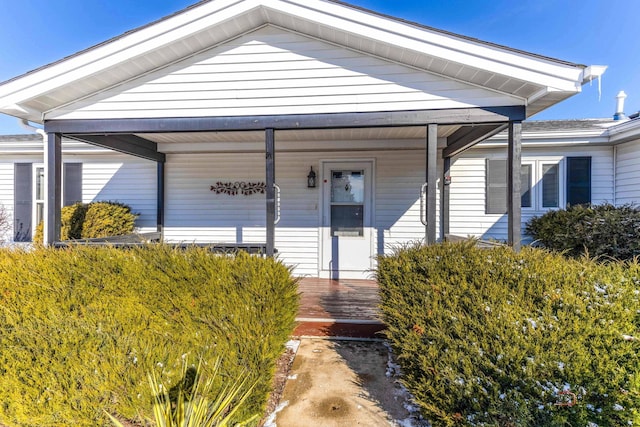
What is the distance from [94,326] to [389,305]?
6.74ft

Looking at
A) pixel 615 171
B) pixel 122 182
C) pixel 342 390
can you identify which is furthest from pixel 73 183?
pixel 615 171

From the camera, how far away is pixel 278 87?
3914mm

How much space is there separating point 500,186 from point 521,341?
16.0 ft

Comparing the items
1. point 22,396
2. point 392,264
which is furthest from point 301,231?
point 22,396

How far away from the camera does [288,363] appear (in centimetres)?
271

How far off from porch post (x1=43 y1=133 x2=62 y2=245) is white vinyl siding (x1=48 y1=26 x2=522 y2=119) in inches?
17.8

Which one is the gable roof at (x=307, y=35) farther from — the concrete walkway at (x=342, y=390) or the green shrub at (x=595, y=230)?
the concrete walkway at (x=342, y=390)

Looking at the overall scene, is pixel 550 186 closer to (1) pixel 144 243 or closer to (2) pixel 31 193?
(1) pixel 144 243

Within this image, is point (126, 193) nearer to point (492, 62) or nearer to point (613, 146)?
point (492, 62)

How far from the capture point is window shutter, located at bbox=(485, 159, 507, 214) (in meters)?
5.67

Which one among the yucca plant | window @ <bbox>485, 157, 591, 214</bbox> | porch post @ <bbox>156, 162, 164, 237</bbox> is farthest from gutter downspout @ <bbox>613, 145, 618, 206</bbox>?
porch post @ <bbox>156, 162, 164, 237</bbox>

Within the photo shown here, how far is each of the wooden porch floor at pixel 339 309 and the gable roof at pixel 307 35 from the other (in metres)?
3.06

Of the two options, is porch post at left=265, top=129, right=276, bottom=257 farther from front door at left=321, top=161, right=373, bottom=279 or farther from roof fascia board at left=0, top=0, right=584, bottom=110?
front door at left=321, top=161, right=373, bottom=279

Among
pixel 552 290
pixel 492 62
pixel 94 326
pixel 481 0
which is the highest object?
pixel 481 0
